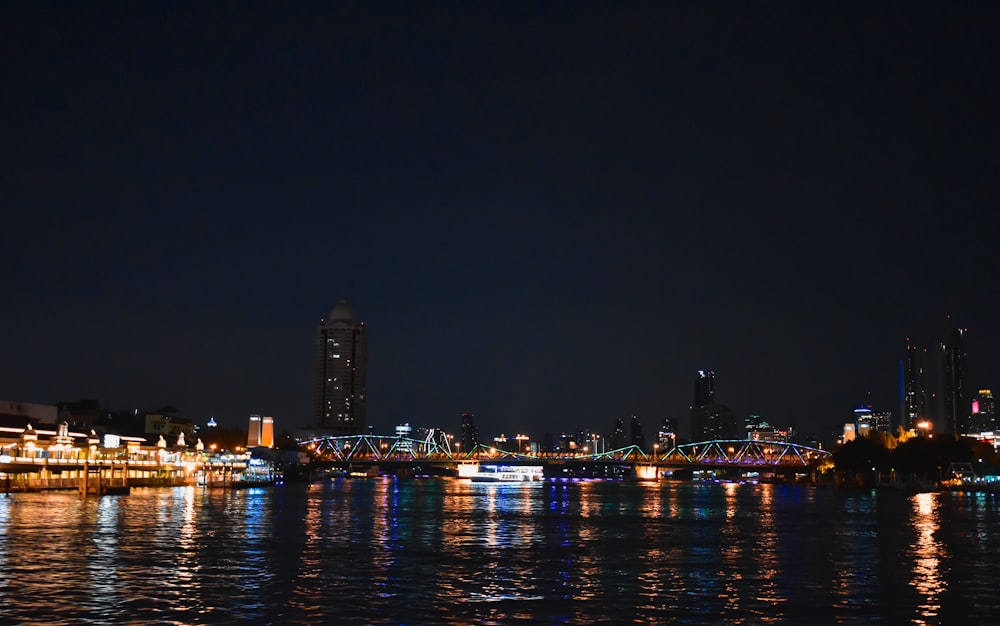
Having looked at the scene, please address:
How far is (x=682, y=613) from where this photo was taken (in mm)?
36594

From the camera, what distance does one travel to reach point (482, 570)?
4903cm

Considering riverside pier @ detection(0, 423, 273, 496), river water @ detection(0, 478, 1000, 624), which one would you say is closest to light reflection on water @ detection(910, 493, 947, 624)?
river water @ detection(0, 478, 1000, 624)

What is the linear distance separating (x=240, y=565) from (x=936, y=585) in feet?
100

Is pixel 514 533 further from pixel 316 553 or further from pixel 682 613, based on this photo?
pixel 682 613

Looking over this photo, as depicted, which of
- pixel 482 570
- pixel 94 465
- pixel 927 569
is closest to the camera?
pixel 482 570

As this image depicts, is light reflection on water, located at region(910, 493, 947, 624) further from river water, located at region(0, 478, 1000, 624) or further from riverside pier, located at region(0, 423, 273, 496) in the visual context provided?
riverside pier, located at region(0, 423, 273, 496)

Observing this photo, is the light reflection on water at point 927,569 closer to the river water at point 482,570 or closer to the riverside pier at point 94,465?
the river water at point 482,570

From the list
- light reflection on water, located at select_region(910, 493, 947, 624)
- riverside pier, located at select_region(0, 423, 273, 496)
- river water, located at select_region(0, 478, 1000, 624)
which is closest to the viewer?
river water, located at select_region(0, 478, 1000, 624)

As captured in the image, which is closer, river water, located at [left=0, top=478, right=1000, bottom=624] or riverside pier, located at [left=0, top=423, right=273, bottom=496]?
river water, located at [left=0, top=478, right=1000, bottom=624]

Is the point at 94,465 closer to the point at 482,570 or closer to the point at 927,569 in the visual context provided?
the point at 482,570

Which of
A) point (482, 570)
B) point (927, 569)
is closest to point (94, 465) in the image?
point (482, 570)

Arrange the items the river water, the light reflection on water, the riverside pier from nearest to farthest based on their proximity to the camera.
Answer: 1. the river water
2. the light reflection on water
3. the riverside pier

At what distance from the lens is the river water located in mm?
36344

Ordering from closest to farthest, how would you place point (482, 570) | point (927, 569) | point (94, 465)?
point (482, 570) → point (927, 569) → point (94, 465)
